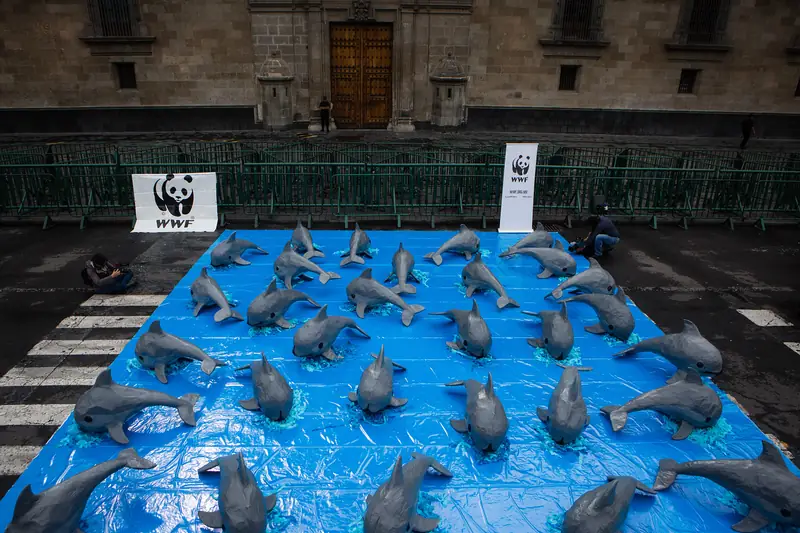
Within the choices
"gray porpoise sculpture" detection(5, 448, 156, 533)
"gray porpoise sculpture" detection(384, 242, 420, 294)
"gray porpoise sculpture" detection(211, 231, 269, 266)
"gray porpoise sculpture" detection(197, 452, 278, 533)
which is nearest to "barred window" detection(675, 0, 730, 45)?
"gray porpoise sculpture" detection(384, 242, 420, 294)

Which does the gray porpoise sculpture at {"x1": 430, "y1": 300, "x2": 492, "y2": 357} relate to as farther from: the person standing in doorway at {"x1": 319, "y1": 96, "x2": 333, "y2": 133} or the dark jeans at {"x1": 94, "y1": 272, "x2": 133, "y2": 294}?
the person standing in doorway at {"x1": 319, "y1": 96, "x2": 333, "y2": 133}

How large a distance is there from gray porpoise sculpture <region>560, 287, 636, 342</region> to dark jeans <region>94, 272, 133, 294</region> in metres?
8.54

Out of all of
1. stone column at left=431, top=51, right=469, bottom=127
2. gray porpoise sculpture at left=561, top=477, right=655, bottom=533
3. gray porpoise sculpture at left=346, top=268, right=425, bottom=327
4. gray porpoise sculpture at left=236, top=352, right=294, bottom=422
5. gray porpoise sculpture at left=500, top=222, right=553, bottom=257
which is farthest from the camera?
stone column at left=431, top=51, right=469, bottom=127

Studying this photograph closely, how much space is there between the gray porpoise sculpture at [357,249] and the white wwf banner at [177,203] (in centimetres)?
429

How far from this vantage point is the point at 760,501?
5.00 meters

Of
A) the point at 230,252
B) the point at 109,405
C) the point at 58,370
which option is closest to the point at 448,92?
the point at 230,252

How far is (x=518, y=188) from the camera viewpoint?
13203 mm

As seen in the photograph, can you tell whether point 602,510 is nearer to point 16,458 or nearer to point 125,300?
point 16,458

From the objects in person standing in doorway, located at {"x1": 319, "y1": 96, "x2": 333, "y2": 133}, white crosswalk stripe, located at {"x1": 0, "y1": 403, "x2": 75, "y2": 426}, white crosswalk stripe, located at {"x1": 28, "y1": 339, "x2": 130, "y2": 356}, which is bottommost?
white crosswalk stripe, located at {"x1": 0, "y1": 403, "x2": 75, "y2": 426}

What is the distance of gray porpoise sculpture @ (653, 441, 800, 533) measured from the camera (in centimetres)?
489

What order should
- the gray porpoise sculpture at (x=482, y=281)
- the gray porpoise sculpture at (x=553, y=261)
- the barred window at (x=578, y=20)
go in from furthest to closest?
the barred window at (x=578, y=20), the gray porpoise sculpture at (x=553, y=261), the gray porpoise sculpture at (x=482, y=281)

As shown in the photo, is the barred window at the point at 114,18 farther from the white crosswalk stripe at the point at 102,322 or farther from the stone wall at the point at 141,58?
the white crosswalk stripe at the point at 102,322

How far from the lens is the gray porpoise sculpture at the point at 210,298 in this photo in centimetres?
839

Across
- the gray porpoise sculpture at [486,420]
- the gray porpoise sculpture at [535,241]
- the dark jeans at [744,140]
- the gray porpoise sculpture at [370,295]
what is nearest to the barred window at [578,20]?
the dark jeans at [744,140]
